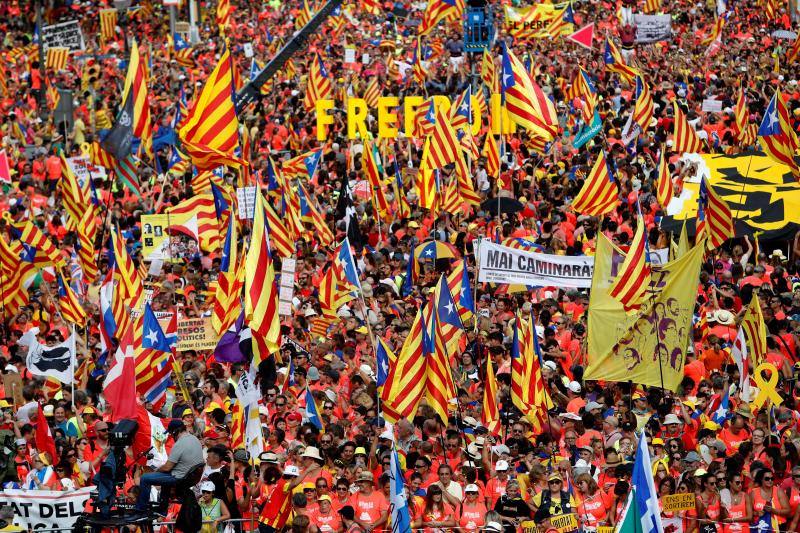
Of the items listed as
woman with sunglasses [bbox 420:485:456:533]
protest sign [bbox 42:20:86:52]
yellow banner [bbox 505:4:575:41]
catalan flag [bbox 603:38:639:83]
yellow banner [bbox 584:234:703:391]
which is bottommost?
woman with sunglasses [bbox 420:485:456:533]

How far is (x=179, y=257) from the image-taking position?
72.7 ft

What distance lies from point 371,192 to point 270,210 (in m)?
3.30

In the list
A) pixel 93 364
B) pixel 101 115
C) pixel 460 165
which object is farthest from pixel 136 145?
pixel 93 364

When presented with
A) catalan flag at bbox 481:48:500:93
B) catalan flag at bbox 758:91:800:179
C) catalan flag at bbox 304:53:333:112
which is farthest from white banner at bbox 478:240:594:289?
catalan flag at bbox 304:53:333:112

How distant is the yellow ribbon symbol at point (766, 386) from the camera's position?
48.6ft

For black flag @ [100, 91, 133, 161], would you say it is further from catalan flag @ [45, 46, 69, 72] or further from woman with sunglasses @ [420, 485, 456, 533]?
catalan flag @ [45, 46, 69, 72]

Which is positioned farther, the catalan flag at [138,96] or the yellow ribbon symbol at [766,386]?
the catalan flag at [138,96]

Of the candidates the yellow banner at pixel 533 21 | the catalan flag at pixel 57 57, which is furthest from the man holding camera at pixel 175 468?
the catalan flag at pixel 57 57

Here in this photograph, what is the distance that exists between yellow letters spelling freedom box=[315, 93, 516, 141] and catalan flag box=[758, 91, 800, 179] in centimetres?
483

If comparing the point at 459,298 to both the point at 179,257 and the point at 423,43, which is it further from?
the point at 423,43

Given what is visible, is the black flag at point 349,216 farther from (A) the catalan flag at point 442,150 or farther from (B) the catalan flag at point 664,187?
(B) the catalan flag at point 664,187

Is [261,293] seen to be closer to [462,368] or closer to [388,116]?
[462,368]

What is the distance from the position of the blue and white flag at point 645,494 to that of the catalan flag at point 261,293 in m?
5.38

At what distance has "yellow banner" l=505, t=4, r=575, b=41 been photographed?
34.4 meters
